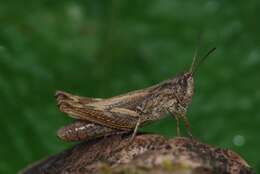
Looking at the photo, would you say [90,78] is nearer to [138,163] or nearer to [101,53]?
[101,53]

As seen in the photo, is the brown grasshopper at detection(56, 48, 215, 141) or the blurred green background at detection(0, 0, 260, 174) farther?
the blurred green background at detection(0, 0, 260, 174)

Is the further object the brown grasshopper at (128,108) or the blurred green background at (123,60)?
the blurred green background at (123,60)

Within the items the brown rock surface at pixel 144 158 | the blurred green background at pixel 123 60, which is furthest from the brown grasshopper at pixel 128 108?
the blurred green background at pixel 123 60

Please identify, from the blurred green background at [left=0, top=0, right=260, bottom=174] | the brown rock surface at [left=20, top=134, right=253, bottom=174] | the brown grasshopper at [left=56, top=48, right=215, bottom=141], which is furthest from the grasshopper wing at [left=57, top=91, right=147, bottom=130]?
the blurred green background at [left=0, top=0, right=260, bottom=174]

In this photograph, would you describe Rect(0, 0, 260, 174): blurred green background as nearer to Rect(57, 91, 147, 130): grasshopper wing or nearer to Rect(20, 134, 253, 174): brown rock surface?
Rect(57, 91, 147, 130): grasshopper wing

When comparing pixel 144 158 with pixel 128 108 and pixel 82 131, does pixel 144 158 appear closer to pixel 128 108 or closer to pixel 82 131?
pixel 82 131

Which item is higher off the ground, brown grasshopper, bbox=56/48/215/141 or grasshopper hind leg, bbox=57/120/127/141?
brown grasshopper, bbox=56/48/215/141

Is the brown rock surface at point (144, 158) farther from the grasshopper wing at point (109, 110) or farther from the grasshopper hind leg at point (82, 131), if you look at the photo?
the grasshopper wing at point (109, 110)

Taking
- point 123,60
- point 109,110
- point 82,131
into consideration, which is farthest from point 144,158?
point 123,60

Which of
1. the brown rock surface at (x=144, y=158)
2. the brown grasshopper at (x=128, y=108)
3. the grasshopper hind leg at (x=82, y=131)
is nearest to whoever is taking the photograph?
the brown rock surface at (x=144, y=158)
